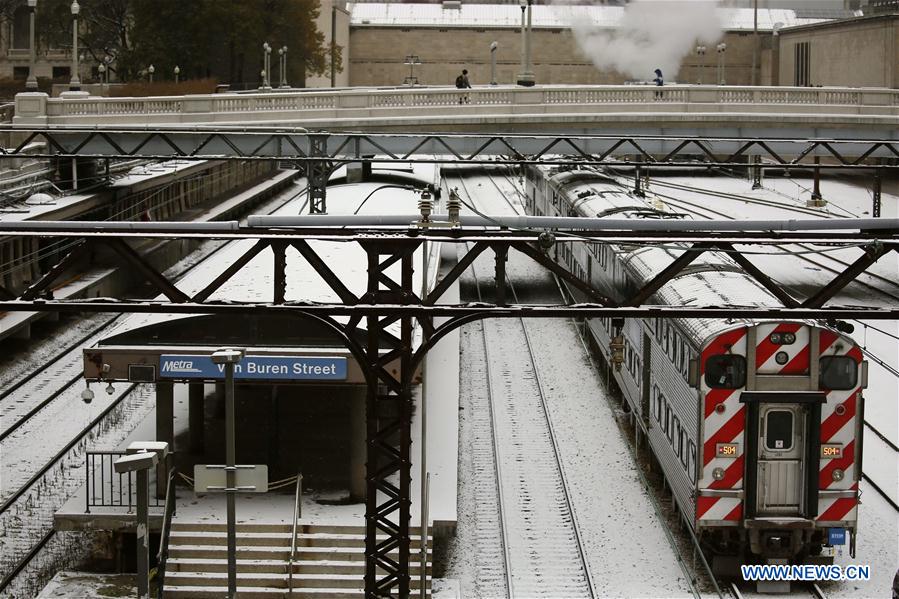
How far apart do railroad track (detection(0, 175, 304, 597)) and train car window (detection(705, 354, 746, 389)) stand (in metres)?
8.98

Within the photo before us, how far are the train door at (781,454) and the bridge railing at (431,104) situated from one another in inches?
952

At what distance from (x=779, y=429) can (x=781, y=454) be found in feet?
1.04

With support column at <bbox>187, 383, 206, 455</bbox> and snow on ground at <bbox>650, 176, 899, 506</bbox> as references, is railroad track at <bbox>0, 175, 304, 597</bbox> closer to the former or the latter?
support column at <bbox>187, 383, 206, 455</bbox>

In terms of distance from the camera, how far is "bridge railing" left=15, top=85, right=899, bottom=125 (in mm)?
41094

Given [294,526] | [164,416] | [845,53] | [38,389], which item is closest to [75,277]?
[38,389]

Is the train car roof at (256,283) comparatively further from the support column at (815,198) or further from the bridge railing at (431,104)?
the bridge railing at (431,104)

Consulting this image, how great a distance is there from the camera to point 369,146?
45000 millimetres

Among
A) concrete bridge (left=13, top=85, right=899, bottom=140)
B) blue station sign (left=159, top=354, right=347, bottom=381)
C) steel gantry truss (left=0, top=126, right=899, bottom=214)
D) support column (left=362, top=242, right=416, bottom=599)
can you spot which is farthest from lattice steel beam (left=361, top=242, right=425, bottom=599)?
concrete bridge (left=13, top=85, right=899, bottom=140)

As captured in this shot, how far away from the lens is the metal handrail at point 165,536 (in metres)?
17.1

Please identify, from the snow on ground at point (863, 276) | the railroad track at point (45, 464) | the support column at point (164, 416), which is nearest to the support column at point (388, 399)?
the support column at point (164, 416)

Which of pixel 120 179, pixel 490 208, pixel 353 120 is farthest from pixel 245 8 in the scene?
pixel 353 120

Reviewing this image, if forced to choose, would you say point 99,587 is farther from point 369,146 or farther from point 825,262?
point 825,262

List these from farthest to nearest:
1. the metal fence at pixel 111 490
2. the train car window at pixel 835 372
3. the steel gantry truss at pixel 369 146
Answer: the steel gantry truss at pixel 369 146 → the metal fence at pixel 111 490 → the train car window at pixel 835 372

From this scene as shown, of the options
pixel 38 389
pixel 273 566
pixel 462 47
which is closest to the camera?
pixel 273 566
